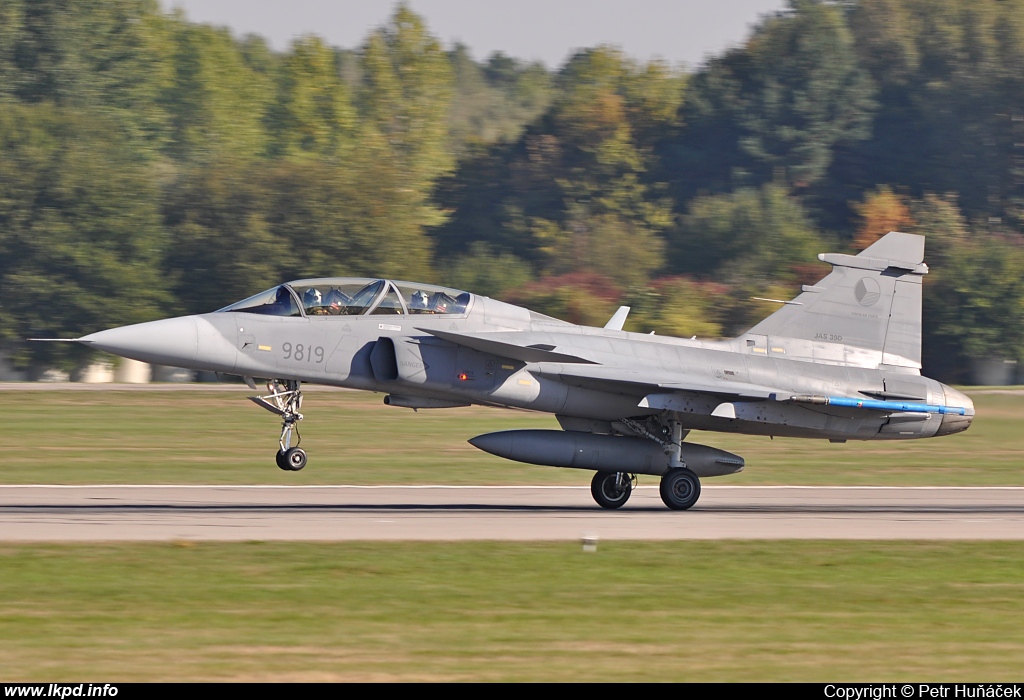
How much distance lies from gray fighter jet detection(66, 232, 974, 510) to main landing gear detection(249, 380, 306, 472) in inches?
0.9

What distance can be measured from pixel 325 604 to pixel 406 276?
43423 millimetres

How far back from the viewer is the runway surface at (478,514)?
45.5ft

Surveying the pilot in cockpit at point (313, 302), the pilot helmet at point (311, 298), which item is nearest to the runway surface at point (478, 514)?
the pilot in cockpit at point (313, 302)

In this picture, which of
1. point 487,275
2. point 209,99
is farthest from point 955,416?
point 209,99

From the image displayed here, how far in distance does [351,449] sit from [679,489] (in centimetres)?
1077

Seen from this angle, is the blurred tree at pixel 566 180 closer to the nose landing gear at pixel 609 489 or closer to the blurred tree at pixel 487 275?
the blurred tree at pixel 487 275

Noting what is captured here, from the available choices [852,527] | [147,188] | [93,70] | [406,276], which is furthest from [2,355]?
[852,527]

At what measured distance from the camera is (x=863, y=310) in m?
18.1

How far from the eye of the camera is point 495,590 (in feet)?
35.1

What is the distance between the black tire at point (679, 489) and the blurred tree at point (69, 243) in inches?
1458

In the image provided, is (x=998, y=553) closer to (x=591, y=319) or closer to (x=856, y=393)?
(x=856, y=393)

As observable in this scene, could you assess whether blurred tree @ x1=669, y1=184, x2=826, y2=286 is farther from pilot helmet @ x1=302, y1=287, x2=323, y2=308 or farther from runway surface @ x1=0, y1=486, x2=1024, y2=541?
pilot helmet @ x1=302, y1=287, x2=323, y2=308

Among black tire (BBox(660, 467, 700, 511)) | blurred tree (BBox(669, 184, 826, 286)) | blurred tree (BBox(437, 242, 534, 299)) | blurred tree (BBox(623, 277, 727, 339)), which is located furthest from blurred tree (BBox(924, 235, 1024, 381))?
black tire (BBox(660, 467, 700, 511))

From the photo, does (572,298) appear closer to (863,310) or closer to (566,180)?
(566,180)
